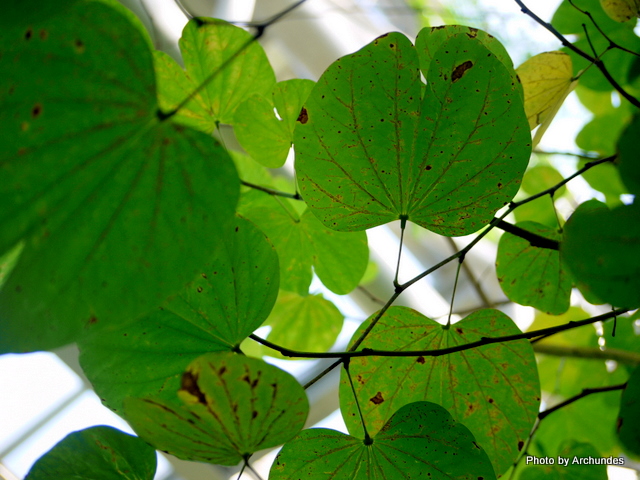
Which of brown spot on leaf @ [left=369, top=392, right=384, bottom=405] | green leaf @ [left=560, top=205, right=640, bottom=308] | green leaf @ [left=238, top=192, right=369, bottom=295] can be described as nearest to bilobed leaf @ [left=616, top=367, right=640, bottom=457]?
green leaf @ [left=560, top=205, right=640, bottom=308]

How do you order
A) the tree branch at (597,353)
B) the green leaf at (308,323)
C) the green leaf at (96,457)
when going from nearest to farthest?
the green leaf at (96,457) → the tree branch at (597,353) → the green leaf at (308,323)

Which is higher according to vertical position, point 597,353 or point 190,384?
point 597,353

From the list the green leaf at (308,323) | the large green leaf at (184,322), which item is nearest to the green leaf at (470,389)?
the large green leaf at (184,322)

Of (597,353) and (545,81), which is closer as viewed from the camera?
(545,81)

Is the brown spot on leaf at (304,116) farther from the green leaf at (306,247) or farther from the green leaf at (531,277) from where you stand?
the green leaf at (531,277)

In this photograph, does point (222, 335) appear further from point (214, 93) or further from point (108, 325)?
point (214, 93)

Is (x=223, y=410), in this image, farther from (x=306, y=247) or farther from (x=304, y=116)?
(x=306, y=247)

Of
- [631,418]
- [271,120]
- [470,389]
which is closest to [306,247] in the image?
[271,120]

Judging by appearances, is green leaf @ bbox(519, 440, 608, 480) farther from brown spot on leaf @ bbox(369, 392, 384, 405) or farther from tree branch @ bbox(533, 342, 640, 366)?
brown spot on leaf @ bbox(369, 392, 384, 405)
